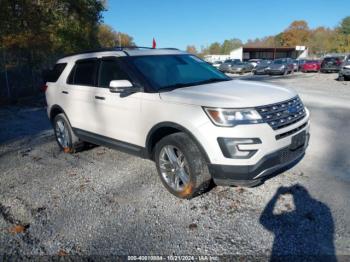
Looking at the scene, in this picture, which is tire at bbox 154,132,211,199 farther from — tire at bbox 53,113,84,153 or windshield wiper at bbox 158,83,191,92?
tire at bbox 53,113,84,153

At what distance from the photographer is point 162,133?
3.94 m

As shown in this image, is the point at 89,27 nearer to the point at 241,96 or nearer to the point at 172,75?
the point at 172,75

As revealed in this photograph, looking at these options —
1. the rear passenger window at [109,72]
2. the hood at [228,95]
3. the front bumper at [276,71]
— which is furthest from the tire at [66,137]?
the front bumper at [276,71]

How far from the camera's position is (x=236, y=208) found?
11.7 ft

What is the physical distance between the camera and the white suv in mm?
3252

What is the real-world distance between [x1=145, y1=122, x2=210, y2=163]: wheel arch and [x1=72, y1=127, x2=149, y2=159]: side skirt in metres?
0.11

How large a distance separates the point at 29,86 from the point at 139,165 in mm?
11286

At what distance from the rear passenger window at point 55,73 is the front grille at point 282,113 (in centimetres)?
393

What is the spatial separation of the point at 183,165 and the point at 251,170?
84cm

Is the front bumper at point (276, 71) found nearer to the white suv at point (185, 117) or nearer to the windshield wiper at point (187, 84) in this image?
the white suv at point (185, 117)

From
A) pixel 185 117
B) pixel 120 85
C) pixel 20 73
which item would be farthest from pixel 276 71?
pixel 185 117

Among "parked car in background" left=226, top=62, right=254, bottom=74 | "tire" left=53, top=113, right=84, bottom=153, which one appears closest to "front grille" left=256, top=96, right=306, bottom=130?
"tire" left=53, top=113, right=84, bottom=153

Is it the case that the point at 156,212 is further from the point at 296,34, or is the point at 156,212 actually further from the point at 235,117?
the point at 296,34

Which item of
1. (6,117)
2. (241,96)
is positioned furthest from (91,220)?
(6,117)
